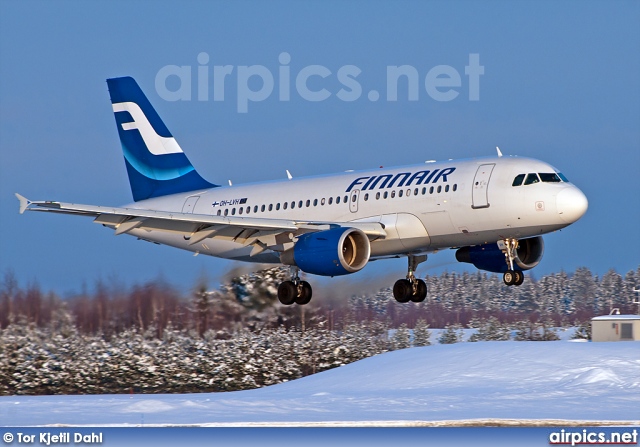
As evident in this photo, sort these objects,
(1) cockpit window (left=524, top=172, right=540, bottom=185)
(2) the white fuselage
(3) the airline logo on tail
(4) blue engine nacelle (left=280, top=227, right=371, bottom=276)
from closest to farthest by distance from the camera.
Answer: (2) the white fuselage → (1) cockpit window (left=524, top=172, right=540, bottom=185) → (4) blue engine nacelle (left=280, top=227, right=371, bottom=276) → (3) the airline logo on tail

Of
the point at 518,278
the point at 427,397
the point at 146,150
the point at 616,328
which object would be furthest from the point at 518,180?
the point at 616,328

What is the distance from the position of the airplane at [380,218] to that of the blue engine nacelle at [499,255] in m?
0.04

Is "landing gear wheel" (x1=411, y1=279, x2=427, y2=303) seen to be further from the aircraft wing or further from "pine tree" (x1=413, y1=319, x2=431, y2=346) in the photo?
"pine tree" (x1=413, y1=319, x2=431, y2=346)

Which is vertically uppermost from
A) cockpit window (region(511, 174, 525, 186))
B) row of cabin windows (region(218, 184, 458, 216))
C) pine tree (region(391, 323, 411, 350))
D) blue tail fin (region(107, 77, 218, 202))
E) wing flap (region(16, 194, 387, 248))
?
blue tail fin (region(107, 77, 218, 202))

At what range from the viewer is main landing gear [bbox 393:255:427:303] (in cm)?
4719

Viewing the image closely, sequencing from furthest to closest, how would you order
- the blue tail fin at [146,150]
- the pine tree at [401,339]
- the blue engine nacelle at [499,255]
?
the pine tree at [401,339]
the blue tail fin at [146,150]
the blue engine nacelle at [499,255]

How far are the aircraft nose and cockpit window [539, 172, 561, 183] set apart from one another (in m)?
0.58

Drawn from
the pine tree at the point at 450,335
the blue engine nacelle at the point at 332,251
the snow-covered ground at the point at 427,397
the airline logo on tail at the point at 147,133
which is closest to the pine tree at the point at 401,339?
the pine tree at the point at 450,335

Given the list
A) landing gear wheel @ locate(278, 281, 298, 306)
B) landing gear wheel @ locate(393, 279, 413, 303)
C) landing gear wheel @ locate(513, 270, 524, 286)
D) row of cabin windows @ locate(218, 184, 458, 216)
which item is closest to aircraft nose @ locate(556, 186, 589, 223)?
landing gear wheel @ locate(513, 270, 524, 286)

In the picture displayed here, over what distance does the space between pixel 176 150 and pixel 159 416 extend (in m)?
11.8

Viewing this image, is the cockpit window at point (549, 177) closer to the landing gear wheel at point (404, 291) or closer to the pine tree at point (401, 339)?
the landing gear wheel at point (404, 291)

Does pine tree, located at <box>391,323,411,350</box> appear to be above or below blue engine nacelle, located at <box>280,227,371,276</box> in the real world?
below

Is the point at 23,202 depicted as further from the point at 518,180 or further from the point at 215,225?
the point at 518,180

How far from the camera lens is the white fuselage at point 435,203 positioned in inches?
1650
